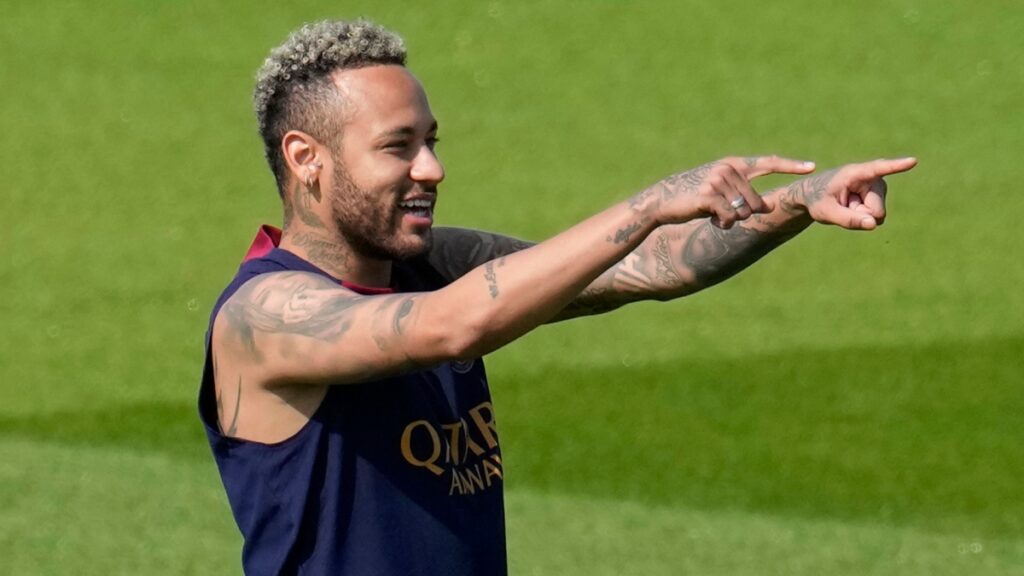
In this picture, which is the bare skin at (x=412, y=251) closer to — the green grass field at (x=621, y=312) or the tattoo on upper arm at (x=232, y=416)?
the tattoo on upper arm at (x=232, y=416)

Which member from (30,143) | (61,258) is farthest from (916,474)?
(30,143)

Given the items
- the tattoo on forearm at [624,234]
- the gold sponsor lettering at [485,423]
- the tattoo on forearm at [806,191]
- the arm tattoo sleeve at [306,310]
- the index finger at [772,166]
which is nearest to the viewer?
the tattoo on forearm at [624,234]

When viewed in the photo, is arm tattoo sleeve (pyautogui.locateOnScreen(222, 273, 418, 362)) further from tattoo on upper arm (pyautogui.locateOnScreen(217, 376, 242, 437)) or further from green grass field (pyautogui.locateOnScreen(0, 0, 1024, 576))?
green grass field (pyautogui.locateOnScreen(0, 0, 1024, 576))

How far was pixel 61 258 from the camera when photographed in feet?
40.3

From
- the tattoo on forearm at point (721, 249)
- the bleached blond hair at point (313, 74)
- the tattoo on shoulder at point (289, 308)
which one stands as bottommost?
the tattoo on shoulder at point (289, 308)

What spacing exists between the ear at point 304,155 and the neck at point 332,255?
5.0 inches

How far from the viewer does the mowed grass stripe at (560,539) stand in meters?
8.22

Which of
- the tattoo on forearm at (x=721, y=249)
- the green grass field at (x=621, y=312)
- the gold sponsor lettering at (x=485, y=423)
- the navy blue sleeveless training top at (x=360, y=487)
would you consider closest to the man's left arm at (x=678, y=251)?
the tattoo on forearm at (x=721, y=249)

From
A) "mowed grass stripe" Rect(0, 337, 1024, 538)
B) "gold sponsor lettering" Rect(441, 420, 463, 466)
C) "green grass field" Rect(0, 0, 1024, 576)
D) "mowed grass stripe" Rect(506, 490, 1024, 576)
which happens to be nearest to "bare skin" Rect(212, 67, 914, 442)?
"gold sponsor lettering" Rect(441, 420, 463, 466)

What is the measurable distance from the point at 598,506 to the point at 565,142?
5.15 m

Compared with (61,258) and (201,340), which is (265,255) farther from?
(61,258)

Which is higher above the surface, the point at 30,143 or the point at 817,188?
the point at 30,143

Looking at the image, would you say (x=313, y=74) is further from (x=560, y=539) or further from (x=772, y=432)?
(x=772, y=432)

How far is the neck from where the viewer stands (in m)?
4.76
